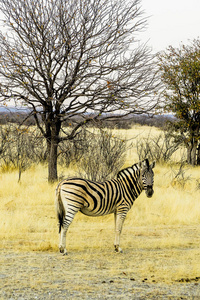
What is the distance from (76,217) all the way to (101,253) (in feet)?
10.9

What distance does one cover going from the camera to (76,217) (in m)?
10.2

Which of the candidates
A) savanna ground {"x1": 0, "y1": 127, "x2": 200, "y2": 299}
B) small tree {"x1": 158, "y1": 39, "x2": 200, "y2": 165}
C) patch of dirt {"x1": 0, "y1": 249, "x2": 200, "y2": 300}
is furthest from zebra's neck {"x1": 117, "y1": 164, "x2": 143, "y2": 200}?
small tree {"x1": 158, "y1": 39, "x2": 200, "y2": 165}

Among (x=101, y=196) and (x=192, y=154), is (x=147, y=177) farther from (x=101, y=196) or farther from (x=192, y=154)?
(x=192, y=154)

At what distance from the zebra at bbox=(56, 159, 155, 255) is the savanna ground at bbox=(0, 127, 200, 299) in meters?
0.60

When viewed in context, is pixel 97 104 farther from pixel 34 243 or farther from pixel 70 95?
pixel 34 243

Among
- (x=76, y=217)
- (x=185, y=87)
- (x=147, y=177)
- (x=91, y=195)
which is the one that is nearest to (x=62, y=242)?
(x=91, y=195)

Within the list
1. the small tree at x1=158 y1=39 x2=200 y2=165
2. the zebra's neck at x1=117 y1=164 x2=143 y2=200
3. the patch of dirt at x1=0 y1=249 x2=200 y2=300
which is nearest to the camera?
the patch of dirt at x1=0 y1=249 x2=200 y2=300

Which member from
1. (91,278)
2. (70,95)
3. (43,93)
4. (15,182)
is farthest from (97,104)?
(91,278)

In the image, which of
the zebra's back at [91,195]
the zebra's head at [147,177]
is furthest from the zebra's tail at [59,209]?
the zebra's head at [147,177]

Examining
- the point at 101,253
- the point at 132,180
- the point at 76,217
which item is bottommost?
the point at 76,217

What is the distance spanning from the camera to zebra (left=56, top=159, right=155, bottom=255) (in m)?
6.61

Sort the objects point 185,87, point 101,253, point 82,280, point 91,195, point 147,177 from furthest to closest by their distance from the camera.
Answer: point 185,87, point 147,177, point 101,253, point 91,195, point 82,280

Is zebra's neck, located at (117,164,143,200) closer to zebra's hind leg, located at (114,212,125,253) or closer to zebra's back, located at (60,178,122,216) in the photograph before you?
zebra's back, located at (60,178,122,216)

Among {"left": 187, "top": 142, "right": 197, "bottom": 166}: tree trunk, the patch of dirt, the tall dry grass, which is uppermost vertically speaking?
{"left": 187, "top": 142, "right": 197, "bottom": 166}: tree trunk
